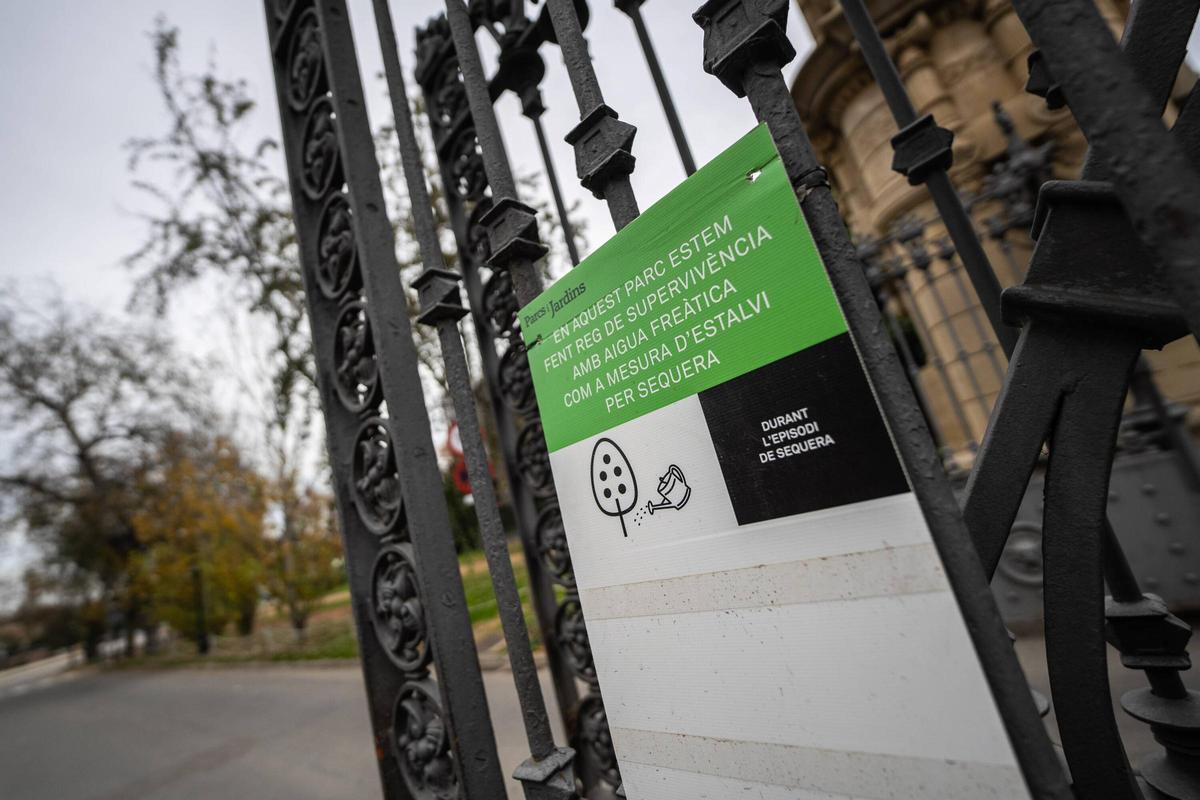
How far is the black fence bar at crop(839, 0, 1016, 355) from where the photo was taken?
147cm

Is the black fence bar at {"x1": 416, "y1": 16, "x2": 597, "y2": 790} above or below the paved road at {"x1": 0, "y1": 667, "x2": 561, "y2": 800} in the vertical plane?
above

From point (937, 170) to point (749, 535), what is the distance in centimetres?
131

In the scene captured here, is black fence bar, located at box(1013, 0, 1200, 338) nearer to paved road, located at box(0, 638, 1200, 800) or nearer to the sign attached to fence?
the sign attached to fence

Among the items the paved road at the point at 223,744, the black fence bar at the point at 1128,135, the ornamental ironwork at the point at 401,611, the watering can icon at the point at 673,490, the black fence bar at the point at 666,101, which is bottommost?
the paved road at the point at 223,744

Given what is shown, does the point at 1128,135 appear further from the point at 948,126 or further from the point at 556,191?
the point at 948,126

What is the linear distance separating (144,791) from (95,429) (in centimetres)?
2189

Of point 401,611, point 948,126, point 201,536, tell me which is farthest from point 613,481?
point 201,536

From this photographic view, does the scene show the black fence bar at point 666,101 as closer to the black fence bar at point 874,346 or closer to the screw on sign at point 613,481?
the black fence bar at point 874,346

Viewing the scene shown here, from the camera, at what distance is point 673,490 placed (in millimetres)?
945

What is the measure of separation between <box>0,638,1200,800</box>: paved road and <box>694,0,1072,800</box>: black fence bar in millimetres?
1764

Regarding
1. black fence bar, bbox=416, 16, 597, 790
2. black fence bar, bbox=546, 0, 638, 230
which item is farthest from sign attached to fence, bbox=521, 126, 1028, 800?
black fence bar, bbox=416, 16, 597, 790

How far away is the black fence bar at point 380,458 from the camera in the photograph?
1429mm

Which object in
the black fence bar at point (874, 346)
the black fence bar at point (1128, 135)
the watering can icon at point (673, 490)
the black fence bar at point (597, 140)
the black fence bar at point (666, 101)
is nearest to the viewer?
the black fence bar at point (1128, 135)

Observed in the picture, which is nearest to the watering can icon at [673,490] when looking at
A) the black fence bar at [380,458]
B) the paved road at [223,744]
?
the black fence bar at [380,458]
